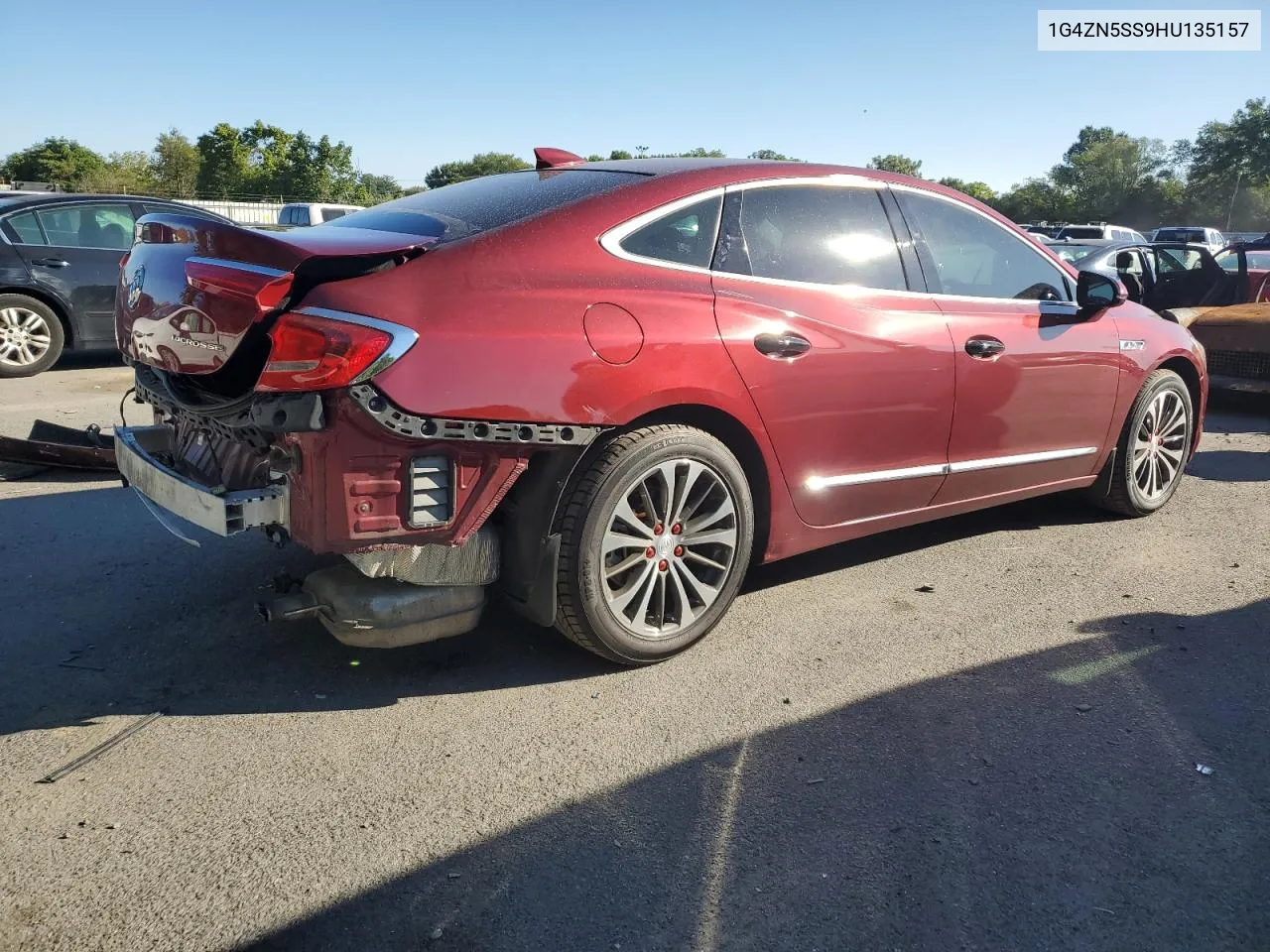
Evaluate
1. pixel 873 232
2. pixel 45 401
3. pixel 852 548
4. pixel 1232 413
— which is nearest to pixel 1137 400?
pixel 852 548

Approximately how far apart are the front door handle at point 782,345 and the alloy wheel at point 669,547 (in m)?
0.48

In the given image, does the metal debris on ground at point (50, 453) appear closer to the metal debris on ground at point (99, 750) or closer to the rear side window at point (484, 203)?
the rear side window at point (484, 203)

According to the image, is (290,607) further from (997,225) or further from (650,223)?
(997,225)

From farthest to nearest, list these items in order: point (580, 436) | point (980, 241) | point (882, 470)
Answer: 1. point (980, 241)
2. point (882, 470)
3. point (580, 436)

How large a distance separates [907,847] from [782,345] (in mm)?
1777

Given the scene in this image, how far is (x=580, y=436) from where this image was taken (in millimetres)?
3100

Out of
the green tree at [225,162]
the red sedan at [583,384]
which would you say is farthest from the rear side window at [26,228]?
the green tree at [225,162]

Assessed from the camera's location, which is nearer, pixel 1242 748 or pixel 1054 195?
pixel 1242 748

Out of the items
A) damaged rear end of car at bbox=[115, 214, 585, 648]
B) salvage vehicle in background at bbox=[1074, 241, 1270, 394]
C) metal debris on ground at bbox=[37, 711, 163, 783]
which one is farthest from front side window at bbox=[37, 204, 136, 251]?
salvage vehicle in background at bbox=[1074, 241, 1270, 394]

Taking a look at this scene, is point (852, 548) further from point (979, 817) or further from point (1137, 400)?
point (979, 817)

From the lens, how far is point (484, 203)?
11.5 ft

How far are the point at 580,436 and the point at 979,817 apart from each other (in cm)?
156

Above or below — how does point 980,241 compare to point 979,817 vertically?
above

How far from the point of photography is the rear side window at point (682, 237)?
336cm
